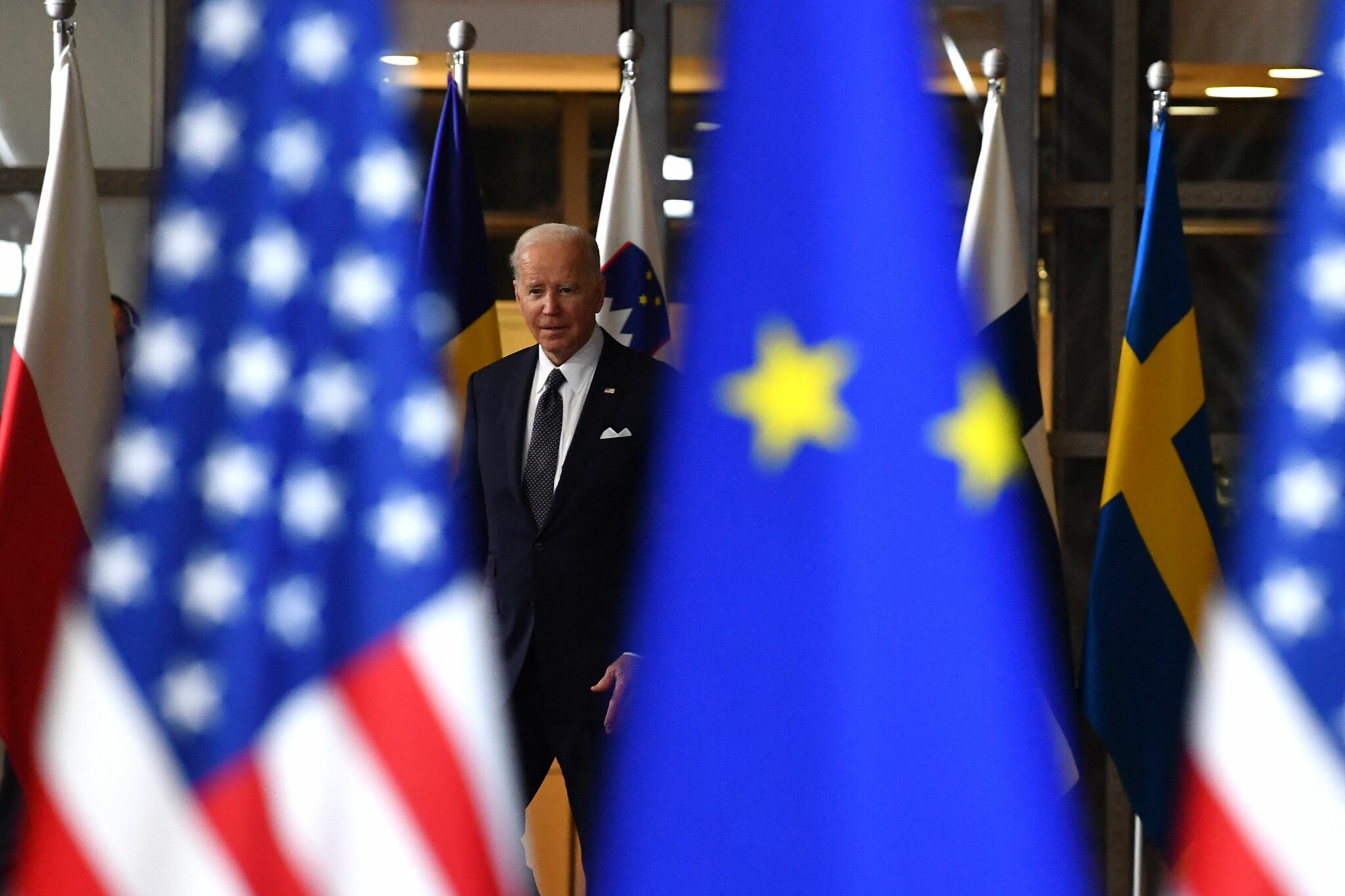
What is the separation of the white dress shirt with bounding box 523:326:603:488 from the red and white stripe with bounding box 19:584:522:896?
5.41 ft

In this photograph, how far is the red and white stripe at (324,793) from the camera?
1239 millimetres

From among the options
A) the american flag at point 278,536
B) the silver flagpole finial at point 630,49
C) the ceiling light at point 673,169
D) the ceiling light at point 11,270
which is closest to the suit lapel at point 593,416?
the silver flagpole finial at point 630,49

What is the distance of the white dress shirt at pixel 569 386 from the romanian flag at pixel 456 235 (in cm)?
63

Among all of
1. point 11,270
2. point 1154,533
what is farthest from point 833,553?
point 11,270

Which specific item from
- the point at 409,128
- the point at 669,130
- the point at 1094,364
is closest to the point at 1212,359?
the point at 1094,364

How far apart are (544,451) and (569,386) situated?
0.14m

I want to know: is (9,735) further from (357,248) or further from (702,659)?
(702,659)

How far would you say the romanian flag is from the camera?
3.62m

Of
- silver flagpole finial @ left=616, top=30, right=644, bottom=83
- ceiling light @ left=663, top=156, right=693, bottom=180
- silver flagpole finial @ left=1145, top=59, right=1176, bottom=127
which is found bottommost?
ceiling light @ left=663, top=156, right=693, bottom=180

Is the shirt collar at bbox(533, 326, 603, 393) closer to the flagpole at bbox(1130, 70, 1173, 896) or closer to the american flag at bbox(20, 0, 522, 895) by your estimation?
the flagpole at bbox(1130, 70, 1173, 896)

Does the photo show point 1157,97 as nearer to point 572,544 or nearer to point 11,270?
point 572,544

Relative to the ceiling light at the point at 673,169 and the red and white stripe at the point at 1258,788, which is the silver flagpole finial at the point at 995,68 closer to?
the ceiling light at the point at 673,169

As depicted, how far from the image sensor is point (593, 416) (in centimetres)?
291

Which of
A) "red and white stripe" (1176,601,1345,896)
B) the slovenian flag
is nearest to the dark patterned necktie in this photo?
the slovenian flag
